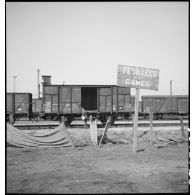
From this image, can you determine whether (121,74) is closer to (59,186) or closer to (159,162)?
(159,162)

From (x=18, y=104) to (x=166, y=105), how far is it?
736 inches

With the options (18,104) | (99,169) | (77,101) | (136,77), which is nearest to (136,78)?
(136,77)

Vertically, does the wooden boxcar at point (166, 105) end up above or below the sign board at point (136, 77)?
below

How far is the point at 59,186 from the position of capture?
5.62 meters

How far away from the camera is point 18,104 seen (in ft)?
68.7

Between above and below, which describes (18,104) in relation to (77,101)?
below

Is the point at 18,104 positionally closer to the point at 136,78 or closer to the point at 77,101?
the point at 77,101

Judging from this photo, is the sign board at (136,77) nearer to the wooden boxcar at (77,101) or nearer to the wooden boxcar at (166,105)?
the wooden boxcar at (77,101)

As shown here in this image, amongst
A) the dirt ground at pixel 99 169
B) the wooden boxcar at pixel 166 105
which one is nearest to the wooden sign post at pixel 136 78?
the dirt ground at pixel 99 169

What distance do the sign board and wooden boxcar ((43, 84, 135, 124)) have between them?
10.4 meters

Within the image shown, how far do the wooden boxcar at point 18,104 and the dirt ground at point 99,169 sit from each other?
11.4 m

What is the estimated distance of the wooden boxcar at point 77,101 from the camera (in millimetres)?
20141

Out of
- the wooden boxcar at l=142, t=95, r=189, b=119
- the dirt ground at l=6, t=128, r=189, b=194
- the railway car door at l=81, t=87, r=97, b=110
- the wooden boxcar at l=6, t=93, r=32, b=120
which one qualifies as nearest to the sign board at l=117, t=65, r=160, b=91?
the dirt ground at l=6, t=128, r=189, b=194

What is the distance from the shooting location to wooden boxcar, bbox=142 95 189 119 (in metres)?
27.5
